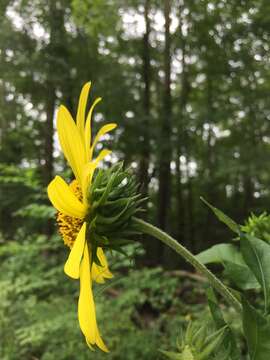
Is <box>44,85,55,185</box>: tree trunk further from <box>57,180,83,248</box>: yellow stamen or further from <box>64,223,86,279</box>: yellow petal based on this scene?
<box>64,223,86,279</box>: yellow petal

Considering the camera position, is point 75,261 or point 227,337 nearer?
point 75,261

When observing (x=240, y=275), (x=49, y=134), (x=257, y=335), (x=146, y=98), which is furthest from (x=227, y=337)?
→ (x=146, y=98)

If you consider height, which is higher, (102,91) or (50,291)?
(102,91)

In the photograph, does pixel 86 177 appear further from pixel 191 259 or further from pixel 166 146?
pixel 166 146

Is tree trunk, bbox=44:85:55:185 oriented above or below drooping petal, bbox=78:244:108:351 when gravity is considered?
above

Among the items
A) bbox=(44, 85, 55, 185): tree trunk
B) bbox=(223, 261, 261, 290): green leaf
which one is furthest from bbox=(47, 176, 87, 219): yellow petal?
bbox=(44, 85, 55, 185): tree trunk

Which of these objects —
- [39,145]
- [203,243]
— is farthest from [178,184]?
[39,145]

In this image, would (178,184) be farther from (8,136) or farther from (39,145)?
(8,136)
